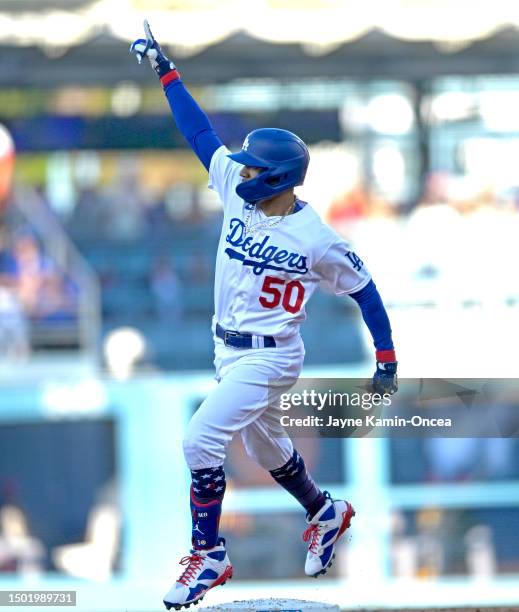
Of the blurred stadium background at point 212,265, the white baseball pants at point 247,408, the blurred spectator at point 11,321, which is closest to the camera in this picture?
the white baseball pants at point 247,408

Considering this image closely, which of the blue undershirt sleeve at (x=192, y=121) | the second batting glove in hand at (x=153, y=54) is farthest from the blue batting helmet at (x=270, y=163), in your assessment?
the second batting glove in hand at (x=153, y=54)

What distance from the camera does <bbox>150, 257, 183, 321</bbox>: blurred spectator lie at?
26.4 ft

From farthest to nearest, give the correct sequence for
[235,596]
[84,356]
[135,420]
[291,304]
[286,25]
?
[286,25], [84,356], [135,420], [235,596], [291,304]

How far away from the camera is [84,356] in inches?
299

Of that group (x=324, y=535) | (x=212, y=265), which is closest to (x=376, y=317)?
(x=324, y=535)

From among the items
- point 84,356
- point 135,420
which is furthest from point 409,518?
point 84,356

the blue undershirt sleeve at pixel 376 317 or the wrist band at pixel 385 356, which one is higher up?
the blue undershirt sleeve at pixel 376 317

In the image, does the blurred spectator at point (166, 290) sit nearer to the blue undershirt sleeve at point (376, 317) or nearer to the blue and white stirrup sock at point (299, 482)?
the blue and white stirrup sock at point (299, 482)

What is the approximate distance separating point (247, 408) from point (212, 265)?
15.8 feet

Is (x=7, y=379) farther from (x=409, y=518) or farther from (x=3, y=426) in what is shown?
(x=409, y=518)

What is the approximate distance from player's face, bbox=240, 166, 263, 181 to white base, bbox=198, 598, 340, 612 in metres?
1.21

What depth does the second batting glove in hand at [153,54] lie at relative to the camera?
3422 mm

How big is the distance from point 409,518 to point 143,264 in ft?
8.80

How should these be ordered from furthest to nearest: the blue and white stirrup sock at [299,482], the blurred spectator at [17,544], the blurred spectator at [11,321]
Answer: the blurred spectator at [11,321]
the blurred spectator at [17,544]
the blue and white stirrup sock at [299,482]
